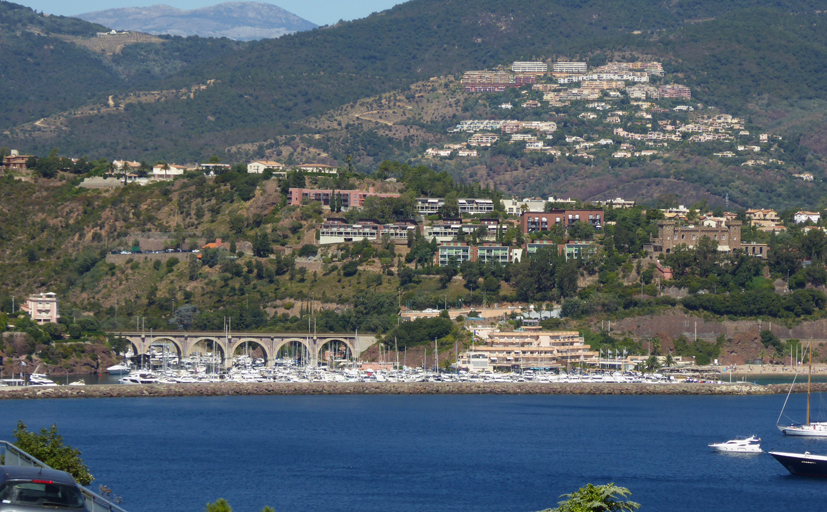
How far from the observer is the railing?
15.9 metres

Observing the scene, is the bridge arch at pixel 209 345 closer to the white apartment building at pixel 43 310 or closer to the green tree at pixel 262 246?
the white apartment building at pixel 43 310

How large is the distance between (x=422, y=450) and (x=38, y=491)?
51.8m

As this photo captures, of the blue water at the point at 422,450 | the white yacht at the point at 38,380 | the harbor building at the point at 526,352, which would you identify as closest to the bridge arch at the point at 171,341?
the white yacht at the point at 38,380

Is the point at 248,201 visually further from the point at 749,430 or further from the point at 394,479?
the point at 394,479

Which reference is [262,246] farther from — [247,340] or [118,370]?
[118,370]

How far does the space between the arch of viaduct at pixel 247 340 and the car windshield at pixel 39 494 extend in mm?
95907

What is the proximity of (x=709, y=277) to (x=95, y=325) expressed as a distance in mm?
54568

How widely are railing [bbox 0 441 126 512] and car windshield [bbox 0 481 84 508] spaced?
17 cm

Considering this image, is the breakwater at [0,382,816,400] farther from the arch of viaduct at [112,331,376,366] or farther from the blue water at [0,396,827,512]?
the arch of viaduct at [112,331,376,366]

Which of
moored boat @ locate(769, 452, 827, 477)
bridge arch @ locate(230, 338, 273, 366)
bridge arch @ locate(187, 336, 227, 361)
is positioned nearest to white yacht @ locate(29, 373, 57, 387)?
bridge arch @ locate(187, 336, 227, 361)

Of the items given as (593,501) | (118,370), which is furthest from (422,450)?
(118,370)

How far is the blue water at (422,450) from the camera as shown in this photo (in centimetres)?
5325

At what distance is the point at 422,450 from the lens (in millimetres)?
66750

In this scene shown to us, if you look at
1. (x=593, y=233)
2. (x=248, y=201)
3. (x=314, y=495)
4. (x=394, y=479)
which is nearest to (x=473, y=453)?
(x=394, y=479)
